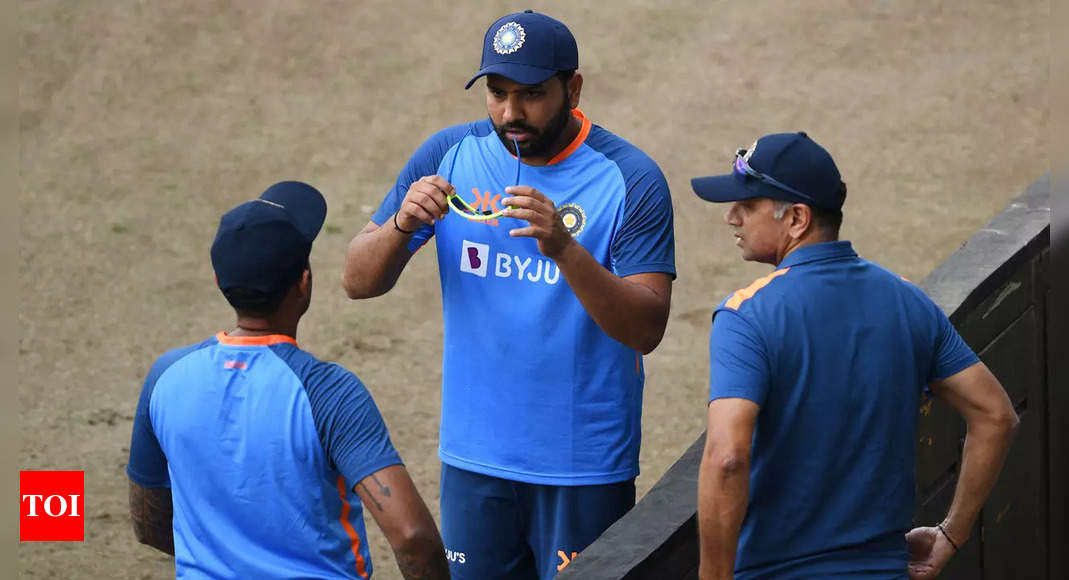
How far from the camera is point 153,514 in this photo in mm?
3447

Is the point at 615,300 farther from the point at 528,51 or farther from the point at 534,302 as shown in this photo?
the point at 528,51

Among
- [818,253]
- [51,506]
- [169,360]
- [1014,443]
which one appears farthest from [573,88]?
[51,506]

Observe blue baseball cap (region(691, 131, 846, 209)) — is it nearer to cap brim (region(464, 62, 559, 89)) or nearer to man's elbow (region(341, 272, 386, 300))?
cap brim (region(464, 62, 559, 89))

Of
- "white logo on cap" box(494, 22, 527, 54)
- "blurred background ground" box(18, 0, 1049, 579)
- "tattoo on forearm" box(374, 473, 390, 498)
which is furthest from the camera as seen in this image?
"blurred background ground" box(18, 0, 1049, 579)

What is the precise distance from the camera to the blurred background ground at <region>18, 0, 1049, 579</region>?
814 centimetres

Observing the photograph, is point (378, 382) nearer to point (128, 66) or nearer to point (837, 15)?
point (128, 66)

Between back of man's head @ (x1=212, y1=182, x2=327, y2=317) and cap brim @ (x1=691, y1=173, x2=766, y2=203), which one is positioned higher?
cap brim @ (x1=691, y1=173, x2=766, y2=203)

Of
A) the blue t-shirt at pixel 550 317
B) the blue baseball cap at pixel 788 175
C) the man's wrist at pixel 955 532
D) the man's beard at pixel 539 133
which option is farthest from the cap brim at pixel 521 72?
the man's wrist at pixel 955 532

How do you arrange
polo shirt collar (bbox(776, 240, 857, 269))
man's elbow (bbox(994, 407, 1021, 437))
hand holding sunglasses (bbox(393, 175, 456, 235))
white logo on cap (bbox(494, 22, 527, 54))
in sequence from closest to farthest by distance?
polo shirt collar (bbox(776, 240, 857, 269))
man's elbow (bbox(994, 407, 1021, 437))
hand holding sunglasses (bbox(393, 175, 456, 235))
white logo on cap (bbox(494, 22, 527, 54))

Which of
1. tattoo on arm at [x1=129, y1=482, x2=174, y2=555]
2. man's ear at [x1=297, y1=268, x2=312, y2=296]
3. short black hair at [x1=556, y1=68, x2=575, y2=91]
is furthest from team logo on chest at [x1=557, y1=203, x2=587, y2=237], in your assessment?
tattoo on arm at [x1=129, y1=482, x2=174, y2=555]

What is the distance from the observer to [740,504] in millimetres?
3111

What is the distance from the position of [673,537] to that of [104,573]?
372 cm

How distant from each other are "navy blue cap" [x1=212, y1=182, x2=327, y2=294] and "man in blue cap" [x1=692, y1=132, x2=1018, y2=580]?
97 cm

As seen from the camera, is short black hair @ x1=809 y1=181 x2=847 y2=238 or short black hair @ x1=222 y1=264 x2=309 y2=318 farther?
short black hair @ x1=809 y1=181 x2=847 y2=238
